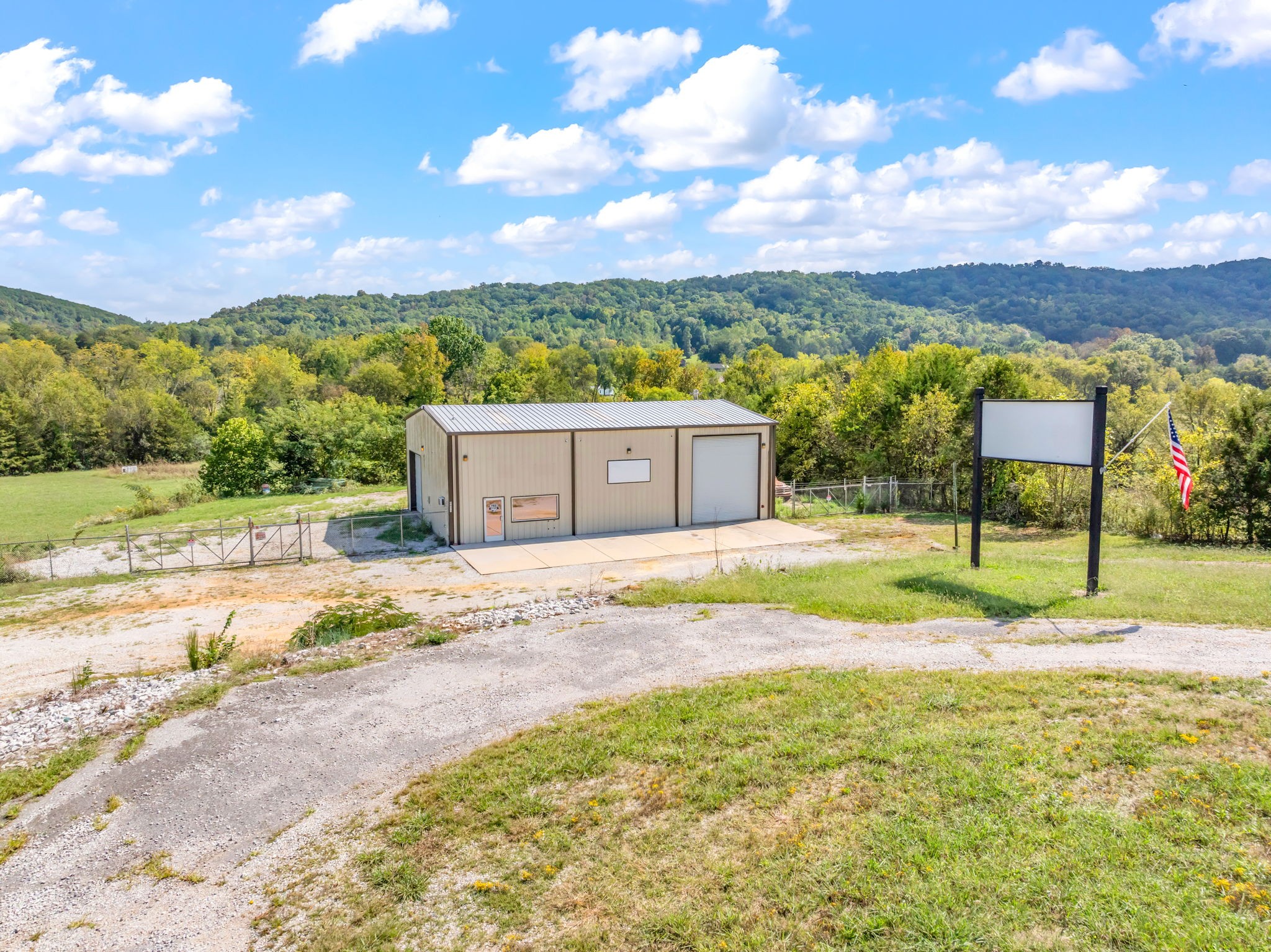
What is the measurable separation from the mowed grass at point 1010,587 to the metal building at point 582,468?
665 centimetres

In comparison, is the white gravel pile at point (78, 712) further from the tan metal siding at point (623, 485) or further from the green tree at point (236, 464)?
the green tree at point (236, 464)

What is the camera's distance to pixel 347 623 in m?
12.9

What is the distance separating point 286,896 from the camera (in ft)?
18.1

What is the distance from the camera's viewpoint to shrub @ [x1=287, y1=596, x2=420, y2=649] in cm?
1208

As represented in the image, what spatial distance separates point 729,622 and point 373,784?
6.38 metres

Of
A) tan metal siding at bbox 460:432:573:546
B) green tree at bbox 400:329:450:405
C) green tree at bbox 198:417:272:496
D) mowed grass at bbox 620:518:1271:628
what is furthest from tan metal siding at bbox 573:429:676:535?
green tree at bbox 400:329:450:405

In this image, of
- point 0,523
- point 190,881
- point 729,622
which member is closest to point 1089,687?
point 729,622

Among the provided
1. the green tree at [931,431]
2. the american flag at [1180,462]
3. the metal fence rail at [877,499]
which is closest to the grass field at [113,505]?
the metal fence rail at [877,499]

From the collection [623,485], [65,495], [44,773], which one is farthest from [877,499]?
[65,495]

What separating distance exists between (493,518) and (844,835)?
17.2 meters

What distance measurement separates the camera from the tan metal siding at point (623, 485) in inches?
889

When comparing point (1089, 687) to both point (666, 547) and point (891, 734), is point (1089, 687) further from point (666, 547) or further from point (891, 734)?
point (666, 547)

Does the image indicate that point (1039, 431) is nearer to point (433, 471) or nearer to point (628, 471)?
point (628, 471)

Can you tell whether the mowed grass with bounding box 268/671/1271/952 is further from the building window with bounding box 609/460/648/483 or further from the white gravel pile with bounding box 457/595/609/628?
the building window with bounding box 609/460/648/483
